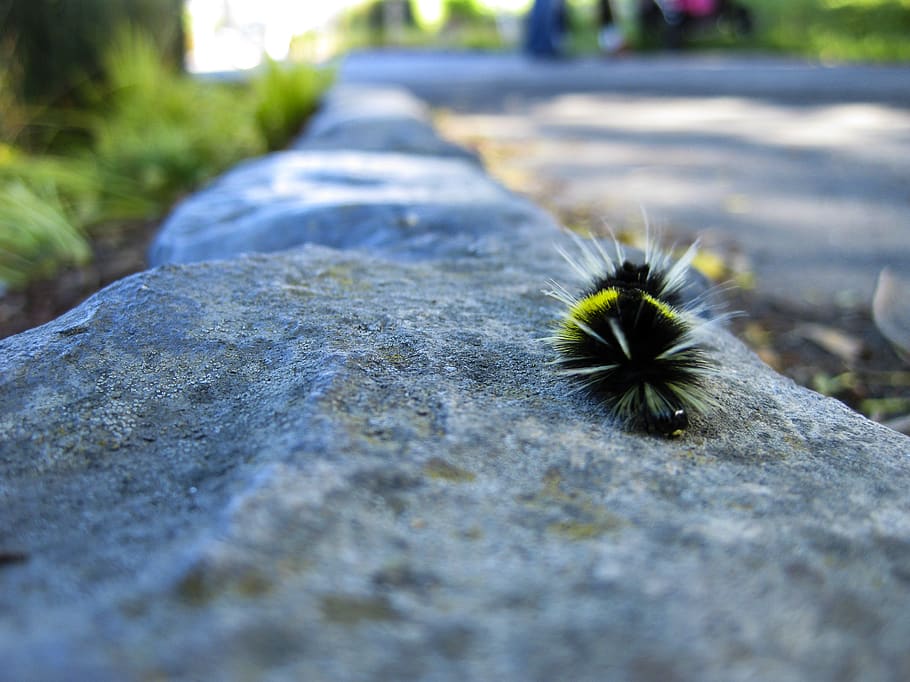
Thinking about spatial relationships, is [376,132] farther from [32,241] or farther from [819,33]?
[819,33]

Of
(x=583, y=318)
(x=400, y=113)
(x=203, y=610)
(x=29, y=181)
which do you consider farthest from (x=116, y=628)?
(x=400, y=113)

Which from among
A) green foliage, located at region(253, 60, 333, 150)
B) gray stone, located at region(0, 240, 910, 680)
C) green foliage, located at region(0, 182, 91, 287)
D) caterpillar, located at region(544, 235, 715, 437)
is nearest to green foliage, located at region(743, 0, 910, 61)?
green foliage, located at region(253, 60, 333, 150)

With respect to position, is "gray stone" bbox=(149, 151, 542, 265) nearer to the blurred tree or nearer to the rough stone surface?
the rough stone surface

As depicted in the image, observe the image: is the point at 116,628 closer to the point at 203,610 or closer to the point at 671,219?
the point at 203,610

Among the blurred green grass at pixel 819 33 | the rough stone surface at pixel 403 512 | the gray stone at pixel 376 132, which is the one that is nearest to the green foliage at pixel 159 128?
the gray stone at pixel 376 132

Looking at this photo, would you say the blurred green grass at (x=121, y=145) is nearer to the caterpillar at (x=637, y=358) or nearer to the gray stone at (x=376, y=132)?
the gray stone at (x=376, y=132)

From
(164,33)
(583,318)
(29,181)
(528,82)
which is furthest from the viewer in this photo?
(528,82)
